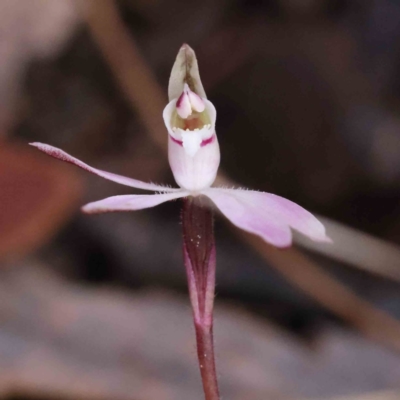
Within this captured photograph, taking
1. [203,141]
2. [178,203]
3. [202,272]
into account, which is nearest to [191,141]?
[203,141]

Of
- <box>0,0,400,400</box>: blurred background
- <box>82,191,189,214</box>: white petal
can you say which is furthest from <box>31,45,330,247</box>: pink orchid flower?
<box>0,0,400,400</box>: blurred background

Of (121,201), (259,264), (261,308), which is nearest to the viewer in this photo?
(121,201)

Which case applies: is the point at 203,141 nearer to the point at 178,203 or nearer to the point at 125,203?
the point at 125,203

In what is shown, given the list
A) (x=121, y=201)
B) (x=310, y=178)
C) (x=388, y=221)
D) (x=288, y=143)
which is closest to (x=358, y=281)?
(x=388, y=221)

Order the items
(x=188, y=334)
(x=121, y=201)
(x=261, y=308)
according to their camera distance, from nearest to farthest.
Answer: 1. (x=121, y=201)
2. (x=188, y=334)
3. (x=261, y=308)

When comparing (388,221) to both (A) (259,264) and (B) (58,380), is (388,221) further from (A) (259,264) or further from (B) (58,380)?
(B) (58,380)

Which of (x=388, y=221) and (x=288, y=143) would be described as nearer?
(x=388, y=221)

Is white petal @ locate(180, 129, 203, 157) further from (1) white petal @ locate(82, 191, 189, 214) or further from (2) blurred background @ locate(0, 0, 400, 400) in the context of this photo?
(2) blurred background @ locate(0, 0, 400, 400)
